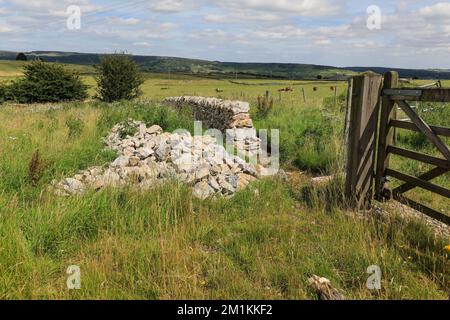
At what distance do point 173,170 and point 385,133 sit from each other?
3382 mm

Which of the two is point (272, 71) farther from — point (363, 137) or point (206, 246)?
point (206, 246)

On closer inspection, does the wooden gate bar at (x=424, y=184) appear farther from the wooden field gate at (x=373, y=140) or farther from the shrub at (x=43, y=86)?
the shrub at (x=43, y=86)

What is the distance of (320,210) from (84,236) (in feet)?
10.1

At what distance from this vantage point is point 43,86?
26.3m

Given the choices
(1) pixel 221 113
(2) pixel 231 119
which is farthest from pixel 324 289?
(1) pixel 221 113

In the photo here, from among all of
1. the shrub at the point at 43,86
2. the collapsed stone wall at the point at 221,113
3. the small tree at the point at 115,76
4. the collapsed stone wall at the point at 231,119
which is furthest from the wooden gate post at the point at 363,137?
the shrub at the point at 43,86

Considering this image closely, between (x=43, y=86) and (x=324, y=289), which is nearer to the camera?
(x=324, y=289)

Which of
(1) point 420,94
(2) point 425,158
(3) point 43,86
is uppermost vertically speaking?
(3) point 43,86

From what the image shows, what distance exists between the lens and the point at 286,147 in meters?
8.95

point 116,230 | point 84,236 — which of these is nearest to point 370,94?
point 116,230

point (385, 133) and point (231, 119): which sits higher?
point (385, 133)

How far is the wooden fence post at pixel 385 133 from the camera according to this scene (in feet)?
15.7

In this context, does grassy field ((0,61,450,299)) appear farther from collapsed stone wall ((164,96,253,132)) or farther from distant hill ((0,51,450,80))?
distant hill ((0,51,450,80))
